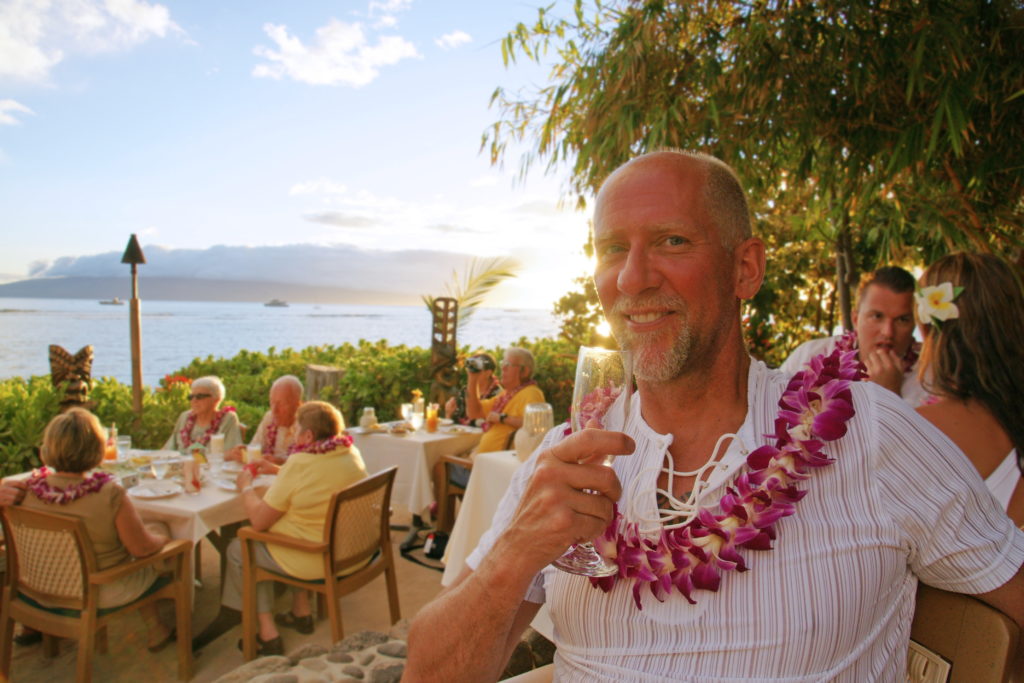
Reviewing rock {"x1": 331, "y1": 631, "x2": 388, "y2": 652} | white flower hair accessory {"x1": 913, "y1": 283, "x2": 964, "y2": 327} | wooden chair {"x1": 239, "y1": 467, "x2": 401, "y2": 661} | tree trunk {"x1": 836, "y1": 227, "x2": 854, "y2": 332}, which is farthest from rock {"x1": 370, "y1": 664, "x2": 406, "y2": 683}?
tree trunk {"x1": 836, "y1": 227, "x2": 854, "y2": 332}

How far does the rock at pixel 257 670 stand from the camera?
2.84m

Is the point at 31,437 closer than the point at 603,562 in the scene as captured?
No

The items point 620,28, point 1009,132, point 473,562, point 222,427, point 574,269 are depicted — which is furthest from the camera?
point 574,269

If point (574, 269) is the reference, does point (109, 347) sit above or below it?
below

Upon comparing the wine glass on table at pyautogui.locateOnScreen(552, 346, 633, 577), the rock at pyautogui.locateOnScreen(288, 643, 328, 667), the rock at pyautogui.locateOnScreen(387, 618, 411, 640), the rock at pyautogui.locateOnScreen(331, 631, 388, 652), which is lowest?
the rock at pyautogui.locateOnScreen(387, 618, 411, 640)

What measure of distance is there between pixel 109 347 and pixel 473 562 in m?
69.2

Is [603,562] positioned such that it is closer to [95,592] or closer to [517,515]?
[517,515]

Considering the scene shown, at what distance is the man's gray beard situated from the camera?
4.56 ft

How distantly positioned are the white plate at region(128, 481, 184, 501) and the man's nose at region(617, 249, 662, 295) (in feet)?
12.1

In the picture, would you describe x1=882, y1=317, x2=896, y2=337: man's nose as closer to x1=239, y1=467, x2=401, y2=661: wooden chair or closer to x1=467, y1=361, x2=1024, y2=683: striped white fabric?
x1=467, y1=361, x2=1024, y2=683: striped white fabric

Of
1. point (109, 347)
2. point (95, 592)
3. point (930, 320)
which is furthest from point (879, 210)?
point (109, 347)

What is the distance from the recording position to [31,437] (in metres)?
5.23

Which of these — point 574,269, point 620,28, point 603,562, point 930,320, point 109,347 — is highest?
point 620,28

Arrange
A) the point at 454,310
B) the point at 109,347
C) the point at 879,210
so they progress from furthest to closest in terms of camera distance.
Answer: the point at 109,347 → the point at 454,310 → the point at 879,210
